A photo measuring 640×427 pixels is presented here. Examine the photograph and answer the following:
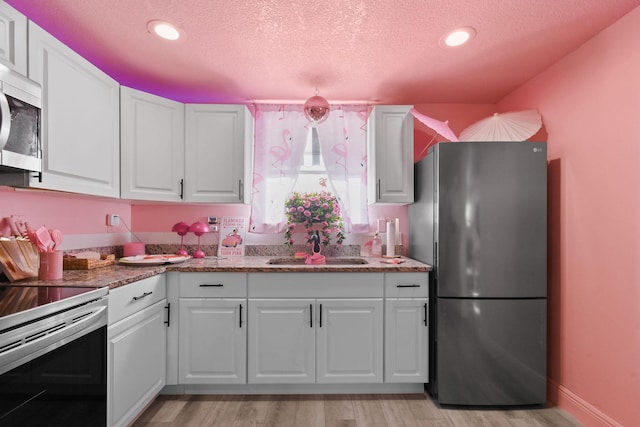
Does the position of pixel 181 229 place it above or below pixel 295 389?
above

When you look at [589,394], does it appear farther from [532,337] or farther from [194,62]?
[194,62]

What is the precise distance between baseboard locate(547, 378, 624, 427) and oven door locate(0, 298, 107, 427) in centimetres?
264

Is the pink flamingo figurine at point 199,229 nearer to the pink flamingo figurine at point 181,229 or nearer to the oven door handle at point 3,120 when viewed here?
the pink flamingo figurine at point 181,229

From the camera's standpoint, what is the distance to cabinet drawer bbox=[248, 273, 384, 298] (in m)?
2.16

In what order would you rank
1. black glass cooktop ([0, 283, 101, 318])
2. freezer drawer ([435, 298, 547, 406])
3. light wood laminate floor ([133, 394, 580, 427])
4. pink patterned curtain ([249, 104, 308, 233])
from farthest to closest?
1. pink patterned curtain ([249, 104, 308, 233])
2. freezer drawer ([435, 298, 547, 406])
3. light wood laminate floor ([133, 394, 580, 427])
4. black glass cooktop ([0, 283, 101, 318])

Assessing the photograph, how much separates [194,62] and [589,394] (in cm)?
328

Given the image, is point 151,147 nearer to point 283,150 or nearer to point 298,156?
point 283,150

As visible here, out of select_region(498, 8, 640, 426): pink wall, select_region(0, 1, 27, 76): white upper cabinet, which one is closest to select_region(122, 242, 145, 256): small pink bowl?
select_region(0, 1, 27, 76): white upper cabinet

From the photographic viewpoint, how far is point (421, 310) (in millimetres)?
2162

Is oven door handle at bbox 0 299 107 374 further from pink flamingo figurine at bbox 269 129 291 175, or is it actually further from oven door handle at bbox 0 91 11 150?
pink flamingo figurine at bbox 269 129 291 175

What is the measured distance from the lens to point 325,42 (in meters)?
1.92

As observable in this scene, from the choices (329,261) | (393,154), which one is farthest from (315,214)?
(393,154)

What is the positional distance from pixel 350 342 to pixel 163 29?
7.44 ft

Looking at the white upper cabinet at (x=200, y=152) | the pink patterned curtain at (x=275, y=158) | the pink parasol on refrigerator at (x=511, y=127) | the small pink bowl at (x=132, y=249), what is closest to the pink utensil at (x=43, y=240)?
the white upper cabinet at (x=200, y=152)
